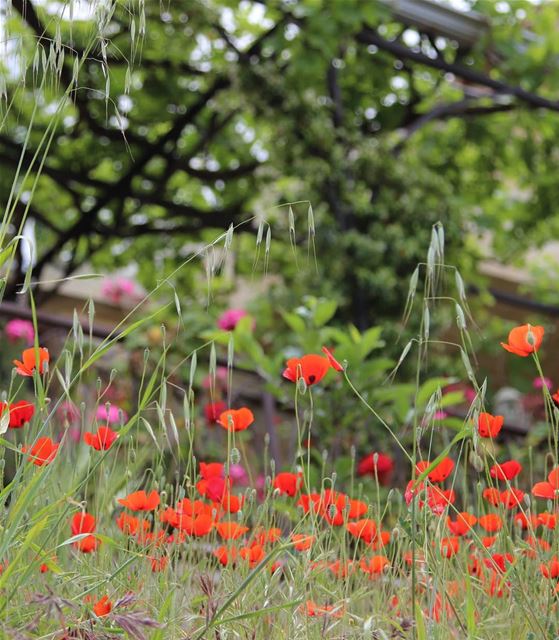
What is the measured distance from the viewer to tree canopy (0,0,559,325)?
500cm

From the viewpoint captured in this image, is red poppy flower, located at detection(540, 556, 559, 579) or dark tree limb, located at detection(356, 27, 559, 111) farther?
dark tree limb, located at detection(356, 27, 559, 111)

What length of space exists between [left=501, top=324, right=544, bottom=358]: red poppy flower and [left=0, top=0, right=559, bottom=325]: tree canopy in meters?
2.55

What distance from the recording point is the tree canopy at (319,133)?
5.00 m

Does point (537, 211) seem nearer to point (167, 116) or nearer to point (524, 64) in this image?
point (524, 64)

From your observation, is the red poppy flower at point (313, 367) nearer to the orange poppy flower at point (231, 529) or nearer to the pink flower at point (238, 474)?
the orange poppy flower at point (231, 529)

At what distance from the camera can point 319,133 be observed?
506cm

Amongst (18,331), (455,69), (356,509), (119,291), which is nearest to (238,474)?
(18,331)

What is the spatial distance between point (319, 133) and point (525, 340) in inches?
150

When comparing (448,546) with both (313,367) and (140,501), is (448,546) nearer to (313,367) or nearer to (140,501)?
(313,367)

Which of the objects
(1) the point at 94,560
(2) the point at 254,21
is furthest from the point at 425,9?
(1) the point at 94,560

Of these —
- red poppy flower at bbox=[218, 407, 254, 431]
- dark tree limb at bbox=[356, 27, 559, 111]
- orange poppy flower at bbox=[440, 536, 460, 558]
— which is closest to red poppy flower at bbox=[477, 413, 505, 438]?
orange poppy flower at bbox=[440, 536, 460, 558]

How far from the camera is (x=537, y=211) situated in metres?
6.57

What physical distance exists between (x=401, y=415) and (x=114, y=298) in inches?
147

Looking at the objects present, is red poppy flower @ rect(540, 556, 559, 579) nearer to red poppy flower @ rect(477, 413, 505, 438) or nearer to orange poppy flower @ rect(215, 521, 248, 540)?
red poppy flower @ rect(477, 413, 505, 438)
